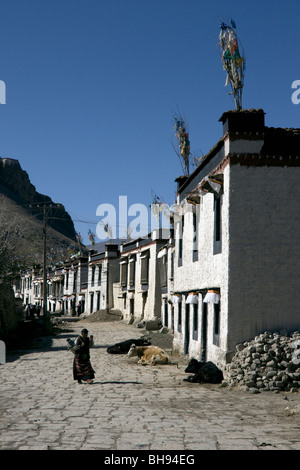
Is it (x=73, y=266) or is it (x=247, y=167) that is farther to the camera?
(x=73, y=266)

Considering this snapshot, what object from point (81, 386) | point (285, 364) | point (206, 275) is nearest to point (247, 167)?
point (206, 275)

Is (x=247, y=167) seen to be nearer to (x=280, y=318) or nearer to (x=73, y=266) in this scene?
(x=280, y=318)

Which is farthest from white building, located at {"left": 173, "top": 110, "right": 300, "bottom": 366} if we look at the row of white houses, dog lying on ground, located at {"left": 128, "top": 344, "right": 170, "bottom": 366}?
dog lying on ground, located at {"left": 128, "top": 344, "right": 170, "bottom": 366}

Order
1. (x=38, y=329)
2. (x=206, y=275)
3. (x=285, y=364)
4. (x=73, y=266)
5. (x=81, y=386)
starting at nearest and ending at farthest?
(x=285, y=364), (x=81, y=386), (x=206, y=275), (x=38, y=329), (x=73, y=266)

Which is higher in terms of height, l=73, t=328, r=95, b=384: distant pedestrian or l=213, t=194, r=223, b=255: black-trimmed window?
l=213, t=194, r=223, b=255: black-trimmed window

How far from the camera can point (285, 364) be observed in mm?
12273

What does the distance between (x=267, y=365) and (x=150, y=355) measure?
7.02 m

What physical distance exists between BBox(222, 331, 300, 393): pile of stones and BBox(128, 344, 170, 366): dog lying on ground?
5121 mm

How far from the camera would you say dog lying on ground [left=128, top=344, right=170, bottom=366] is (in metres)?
18.4

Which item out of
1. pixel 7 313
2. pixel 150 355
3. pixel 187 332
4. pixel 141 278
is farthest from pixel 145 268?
pixel 150 355

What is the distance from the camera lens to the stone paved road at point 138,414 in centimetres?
731

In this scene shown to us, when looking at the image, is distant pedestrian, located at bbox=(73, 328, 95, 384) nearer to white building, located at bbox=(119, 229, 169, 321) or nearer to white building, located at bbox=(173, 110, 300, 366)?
white building, located at bbox=(173, 110, 300, 366)

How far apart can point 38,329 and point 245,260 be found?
2523 cm

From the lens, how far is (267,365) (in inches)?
490
